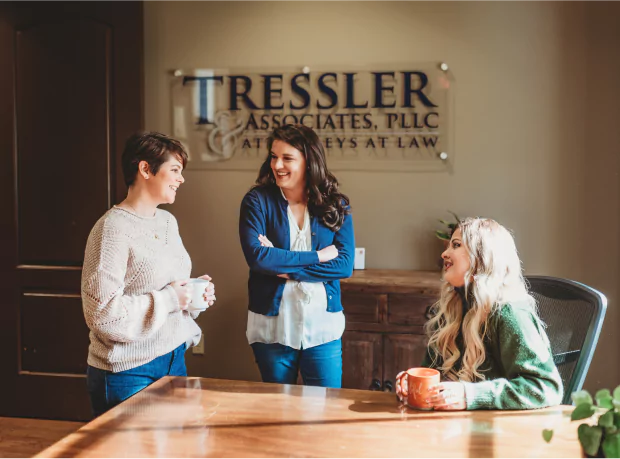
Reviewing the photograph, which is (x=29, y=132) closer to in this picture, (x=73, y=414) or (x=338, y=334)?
(x=73, y=414)

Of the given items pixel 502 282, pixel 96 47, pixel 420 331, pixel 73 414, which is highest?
pixel 96 47

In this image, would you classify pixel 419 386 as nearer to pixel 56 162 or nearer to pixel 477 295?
pixel 477 295

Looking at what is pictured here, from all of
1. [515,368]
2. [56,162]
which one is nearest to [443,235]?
[515,368]

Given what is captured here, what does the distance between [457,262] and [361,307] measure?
4.06 ft

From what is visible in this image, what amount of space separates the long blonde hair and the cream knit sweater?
79 cm

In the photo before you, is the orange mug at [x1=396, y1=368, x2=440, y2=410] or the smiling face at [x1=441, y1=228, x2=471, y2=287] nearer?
the orange mug at [x1=396, y1=368, x2=440, y2=410]

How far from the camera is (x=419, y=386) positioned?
1.43m

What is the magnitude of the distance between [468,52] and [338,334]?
189 cm

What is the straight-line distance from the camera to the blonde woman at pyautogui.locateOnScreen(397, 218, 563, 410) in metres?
1.44

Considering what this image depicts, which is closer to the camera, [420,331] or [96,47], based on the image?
[420,331]

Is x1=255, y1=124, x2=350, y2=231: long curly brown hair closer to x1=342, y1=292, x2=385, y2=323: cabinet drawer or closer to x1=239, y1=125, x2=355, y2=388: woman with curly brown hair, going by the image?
x1=239, y1=125, x2=355, y2=388: woman with curly brown hair

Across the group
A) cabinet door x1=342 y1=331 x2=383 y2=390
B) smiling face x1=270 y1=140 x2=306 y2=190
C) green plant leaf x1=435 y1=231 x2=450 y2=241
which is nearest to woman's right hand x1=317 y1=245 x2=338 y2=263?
smiling face x1=270 y1=140 x2=306 y2=190

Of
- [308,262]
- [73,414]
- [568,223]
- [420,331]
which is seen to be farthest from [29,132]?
[568,223]

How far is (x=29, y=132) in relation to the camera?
3311 millimetres
